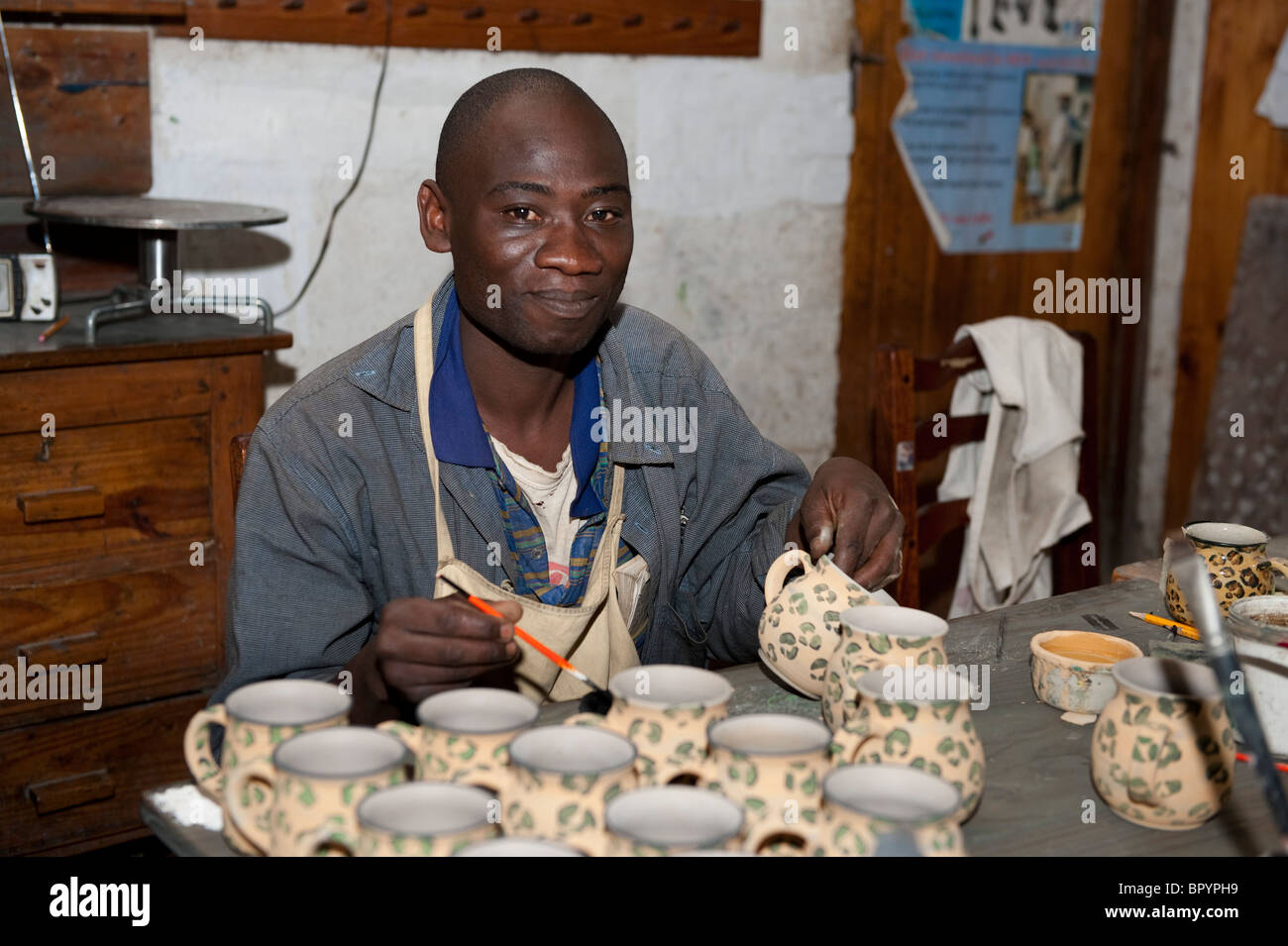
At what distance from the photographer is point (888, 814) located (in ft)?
2.98

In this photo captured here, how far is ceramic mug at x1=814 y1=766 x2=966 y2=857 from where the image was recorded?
0.89m

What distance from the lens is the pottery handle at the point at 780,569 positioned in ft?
4.56

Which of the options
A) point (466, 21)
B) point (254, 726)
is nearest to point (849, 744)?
point (254, 726)

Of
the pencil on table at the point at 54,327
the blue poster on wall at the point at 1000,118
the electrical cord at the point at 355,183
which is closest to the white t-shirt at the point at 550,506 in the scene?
the pencil on table at the point at 54,327

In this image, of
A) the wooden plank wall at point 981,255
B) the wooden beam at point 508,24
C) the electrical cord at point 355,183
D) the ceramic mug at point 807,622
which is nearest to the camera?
the ceramic mug at point 807,622

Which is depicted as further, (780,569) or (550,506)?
(550,506)

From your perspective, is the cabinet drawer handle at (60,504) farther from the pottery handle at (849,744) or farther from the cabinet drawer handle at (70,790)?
the pottery handle at (849,744)

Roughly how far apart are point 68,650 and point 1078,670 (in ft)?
5.41

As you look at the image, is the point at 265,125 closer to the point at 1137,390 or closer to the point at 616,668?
the point at 616,668

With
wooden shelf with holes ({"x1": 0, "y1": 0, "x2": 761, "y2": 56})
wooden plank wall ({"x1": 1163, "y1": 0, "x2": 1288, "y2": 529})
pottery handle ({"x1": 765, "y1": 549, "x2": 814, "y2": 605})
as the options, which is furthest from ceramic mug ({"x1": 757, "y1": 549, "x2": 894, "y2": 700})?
wooden plank wall ({"x1": 1163, "y1": 0, "x2": 1288, "y2": 529})

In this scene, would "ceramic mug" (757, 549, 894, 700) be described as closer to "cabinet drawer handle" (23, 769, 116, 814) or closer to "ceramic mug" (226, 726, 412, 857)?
"ceramic mug" (226, 726, 412, 857)

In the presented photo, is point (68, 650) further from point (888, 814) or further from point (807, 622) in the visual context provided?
point (888, 814)

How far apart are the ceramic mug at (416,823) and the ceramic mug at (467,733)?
45 millimetres

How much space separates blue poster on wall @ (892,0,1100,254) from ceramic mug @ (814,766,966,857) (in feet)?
9.00
